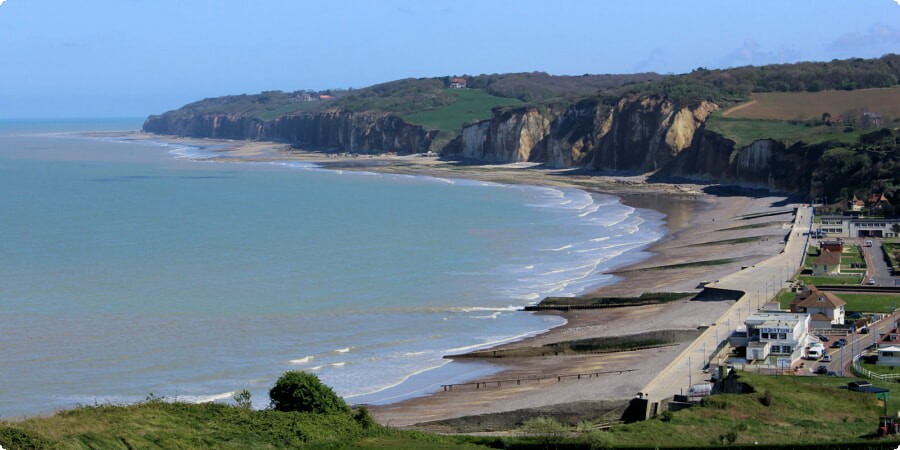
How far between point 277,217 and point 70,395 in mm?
47679

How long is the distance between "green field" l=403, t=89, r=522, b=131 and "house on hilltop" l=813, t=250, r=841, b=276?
389 feet

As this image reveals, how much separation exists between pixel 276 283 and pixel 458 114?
13028 cm

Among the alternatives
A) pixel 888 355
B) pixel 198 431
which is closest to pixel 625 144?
pixel 888 355

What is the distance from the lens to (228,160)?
152 m

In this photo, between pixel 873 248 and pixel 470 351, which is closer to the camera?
pixel 470 351

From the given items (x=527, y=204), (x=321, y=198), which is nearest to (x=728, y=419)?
(x=527, y=204)

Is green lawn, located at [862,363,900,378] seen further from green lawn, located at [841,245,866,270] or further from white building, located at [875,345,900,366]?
green lawn, located at [841,245,866,270]

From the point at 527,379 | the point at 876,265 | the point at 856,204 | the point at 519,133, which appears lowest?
the point at 527,379

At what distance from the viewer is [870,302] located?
3934 centimetres

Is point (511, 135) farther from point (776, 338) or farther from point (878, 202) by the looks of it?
point (776, 338)

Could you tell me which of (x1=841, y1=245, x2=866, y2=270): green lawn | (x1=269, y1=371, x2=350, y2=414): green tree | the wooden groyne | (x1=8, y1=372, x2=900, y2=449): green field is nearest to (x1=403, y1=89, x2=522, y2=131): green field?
(x1=841, y1=245, x2=866, y2=270): green lawn

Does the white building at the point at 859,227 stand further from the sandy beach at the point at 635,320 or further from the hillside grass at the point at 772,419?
the hillside grass at the point at 772,419

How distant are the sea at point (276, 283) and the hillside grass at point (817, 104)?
2323 centimetres

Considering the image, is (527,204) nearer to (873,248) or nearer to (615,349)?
(873,248)
